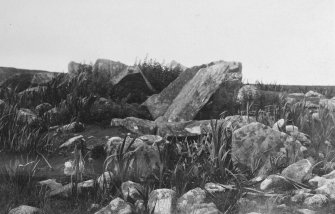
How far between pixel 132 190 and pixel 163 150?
112 centimetres

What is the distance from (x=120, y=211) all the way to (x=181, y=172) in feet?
3.75

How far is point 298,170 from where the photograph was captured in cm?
665

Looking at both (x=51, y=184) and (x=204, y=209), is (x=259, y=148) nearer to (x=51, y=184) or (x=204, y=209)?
(x=204, y=209)

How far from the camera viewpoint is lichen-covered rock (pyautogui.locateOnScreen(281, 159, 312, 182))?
6556 millimetres

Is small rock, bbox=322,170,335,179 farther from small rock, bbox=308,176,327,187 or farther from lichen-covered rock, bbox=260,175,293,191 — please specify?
lichen-covered rock, bbox=260,175,293,191

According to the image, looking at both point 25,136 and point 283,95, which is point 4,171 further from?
point 283,95

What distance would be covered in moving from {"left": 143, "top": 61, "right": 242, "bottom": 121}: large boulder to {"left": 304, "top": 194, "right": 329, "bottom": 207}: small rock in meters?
4.22

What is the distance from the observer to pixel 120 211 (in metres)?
5.55

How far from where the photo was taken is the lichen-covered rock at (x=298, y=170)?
6556 mm

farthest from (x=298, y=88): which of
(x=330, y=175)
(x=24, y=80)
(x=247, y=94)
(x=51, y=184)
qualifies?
(x=51, y=184)

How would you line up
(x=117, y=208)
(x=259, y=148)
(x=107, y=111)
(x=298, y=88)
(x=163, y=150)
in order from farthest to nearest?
(x=298, y=88)
(x=107, y=111)
(x=259, y=148)
(x=163, y=150)
(x=117, y=208)

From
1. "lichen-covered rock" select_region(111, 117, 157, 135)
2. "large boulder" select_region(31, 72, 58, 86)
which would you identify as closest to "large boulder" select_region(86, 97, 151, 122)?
"lichen-covered rock" select_region(111, 117, 157, 135)

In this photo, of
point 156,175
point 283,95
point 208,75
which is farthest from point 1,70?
point 156,175

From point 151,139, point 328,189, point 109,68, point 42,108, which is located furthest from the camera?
point 109,68
